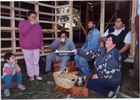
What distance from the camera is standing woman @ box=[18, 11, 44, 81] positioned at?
3373mm

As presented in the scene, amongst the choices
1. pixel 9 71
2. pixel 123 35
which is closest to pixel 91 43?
pixel 123 35

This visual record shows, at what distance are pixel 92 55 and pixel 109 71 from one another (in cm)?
59

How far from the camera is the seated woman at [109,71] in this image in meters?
2.60

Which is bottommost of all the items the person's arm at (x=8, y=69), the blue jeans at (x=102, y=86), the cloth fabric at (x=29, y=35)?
the blue jeans at (x=102, y=86)

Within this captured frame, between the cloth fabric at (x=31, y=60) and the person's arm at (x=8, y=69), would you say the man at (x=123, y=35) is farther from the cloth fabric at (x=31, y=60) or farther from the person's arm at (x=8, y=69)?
the person's arm at (x=8, y=69)

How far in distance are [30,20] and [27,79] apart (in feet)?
5.61

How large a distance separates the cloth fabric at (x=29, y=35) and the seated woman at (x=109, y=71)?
1.77 meters

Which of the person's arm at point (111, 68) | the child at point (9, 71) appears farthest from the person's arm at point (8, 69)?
the person's arm at point (111, 68)

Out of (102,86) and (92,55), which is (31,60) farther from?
(102,86)

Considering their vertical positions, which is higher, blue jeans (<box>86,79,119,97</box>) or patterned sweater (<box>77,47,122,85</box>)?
patterned sweater (<box>77,47,122,85</box>)

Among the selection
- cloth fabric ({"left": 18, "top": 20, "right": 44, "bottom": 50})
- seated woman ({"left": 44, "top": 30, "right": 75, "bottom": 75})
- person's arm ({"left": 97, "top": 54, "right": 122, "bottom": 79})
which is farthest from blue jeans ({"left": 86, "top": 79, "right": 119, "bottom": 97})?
cloth fabric ({"left": 18, "top": 20, "right": 44, "bottom": 50})

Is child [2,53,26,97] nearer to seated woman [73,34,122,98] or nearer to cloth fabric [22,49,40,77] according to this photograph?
cloth fabric [22,49,40,77]

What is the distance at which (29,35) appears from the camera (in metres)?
3.50

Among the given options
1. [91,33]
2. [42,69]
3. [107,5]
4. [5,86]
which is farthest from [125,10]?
[5,86]
